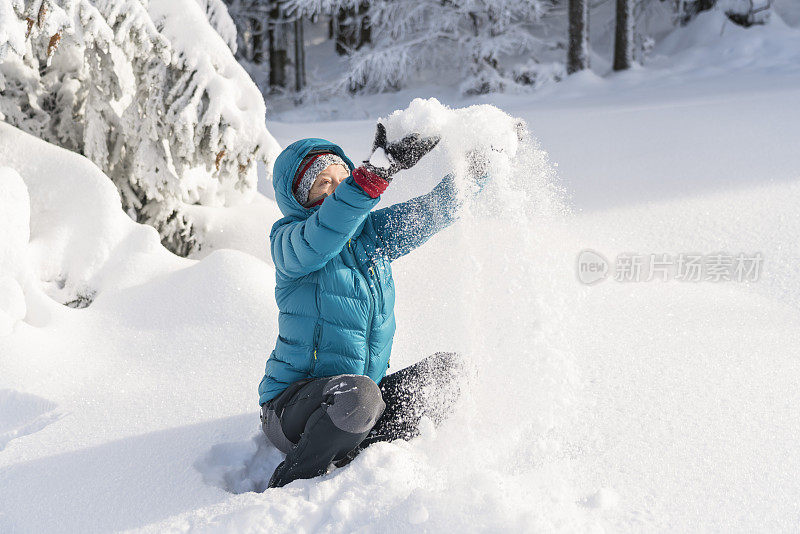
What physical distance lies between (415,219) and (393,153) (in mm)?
398

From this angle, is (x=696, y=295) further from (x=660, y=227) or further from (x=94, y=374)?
(x=94, y=374)

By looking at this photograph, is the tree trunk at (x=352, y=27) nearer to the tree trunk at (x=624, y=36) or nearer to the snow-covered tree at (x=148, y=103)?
the tree trunk at (x=624, y=36)

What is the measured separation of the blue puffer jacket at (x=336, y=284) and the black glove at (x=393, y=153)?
230 millimetres

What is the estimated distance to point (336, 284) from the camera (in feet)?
6.89

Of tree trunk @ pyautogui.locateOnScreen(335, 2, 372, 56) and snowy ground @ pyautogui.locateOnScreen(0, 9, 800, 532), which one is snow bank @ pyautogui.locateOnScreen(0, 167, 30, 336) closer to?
snowy ground @ pyautogui.locateOnScreen(0, 9, 800, 532)

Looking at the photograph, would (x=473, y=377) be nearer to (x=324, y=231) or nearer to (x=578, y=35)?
(x=324, y=231)

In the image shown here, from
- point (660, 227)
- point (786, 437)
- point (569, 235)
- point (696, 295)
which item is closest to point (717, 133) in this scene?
point (660, 227)

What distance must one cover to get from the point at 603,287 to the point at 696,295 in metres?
0.48

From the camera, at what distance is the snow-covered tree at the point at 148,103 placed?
3.64 meters

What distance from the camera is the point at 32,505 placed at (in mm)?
2078

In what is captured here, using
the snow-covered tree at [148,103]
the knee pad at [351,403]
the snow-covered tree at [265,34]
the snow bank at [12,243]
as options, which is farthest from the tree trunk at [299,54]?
the knee pad at [351,403]

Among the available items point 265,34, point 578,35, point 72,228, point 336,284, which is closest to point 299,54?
point 265,34

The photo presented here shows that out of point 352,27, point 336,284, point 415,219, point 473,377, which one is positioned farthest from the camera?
point 352,27

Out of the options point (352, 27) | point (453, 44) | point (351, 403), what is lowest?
point (352, 27)
